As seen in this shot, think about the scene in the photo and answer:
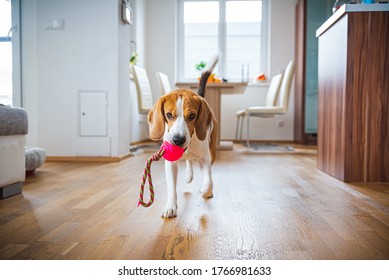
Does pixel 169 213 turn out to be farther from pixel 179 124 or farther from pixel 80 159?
pixel 80 159

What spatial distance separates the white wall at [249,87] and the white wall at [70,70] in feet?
9.09

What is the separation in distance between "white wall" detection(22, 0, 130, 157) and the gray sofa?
1.26 m

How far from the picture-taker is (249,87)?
5691mm

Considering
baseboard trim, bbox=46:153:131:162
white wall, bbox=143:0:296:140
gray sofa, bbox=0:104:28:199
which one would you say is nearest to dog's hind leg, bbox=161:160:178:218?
gray sofa, bbox=0:104:28:199

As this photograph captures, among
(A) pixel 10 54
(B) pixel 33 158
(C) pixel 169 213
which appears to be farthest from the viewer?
(A) pixel 10 54

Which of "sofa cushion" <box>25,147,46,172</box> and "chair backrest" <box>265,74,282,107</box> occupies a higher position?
"chair backrest" <box>265,74,282,107</box>

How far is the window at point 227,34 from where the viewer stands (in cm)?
577

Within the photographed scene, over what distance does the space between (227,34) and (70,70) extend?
3.43 metres

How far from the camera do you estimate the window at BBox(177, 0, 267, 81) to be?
18.9 ft

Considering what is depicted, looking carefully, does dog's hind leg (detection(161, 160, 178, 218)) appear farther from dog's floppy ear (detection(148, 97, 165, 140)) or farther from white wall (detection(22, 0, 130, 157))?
white wall (detection(22, 0, 130, 157))

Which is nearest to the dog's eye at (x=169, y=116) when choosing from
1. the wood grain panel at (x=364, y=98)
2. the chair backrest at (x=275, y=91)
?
the wood grain panel at (x=364, y=98)

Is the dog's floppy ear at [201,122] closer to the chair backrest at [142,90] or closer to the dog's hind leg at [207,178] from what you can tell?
the dog's hind leg at [207,178]

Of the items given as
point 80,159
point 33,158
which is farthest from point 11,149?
point 80,159
